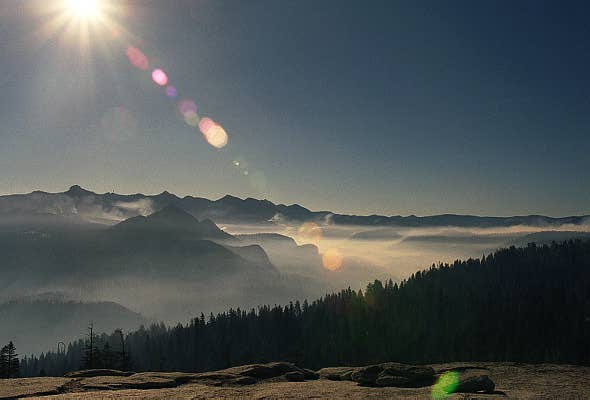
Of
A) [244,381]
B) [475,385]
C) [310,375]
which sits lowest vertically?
[310,375]

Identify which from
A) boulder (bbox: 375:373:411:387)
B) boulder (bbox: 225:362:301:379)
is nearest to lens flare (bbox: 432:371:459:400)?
boulder (bbox: 375:373:411:387)

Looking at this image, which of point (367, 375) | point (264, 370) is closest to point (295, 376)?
point (264, 370)

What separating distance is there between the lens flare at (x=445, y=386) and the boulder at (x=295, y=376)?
13.8 m

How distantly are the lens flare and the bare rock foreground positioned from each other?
9cm

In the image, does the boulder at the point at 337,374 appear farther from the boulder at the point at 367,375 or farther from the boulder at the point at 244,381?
the boulder at the point at 244,381

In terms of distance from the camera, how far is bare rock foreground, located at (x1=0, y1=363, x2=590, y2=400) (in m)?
35.2

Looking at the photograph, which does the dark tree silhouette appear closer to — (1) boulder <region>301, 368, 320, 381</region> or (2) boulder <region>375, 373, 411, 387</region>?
(1) boulder <region>301, 368, 320, 381</region>

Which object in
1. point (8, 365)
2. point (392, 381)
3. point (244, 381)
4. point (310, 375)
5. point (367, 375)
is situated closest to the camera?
point (392, 381)

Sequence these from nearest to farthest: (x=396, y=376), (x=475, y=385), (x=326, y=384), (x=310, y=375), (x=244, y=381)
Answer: (x=475, y=385) → (x=396, y=376) → (x=326, y=384) → (x=244, y=381) → (x=310, y=375)

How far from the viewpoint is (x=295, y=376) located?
45.8 m

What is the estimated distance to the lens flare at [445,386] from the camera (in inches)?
1312

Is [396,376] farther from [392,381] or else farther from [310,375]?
[310,375]

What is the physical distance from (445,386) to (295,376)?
15.6 metres

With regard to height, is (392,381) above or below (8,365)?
above
